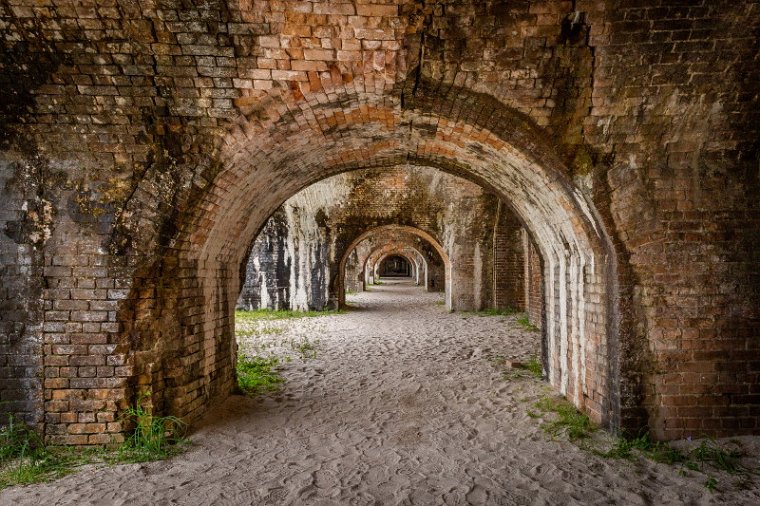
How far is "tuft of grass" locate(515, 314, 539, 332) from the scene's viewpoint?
1158 centimetres

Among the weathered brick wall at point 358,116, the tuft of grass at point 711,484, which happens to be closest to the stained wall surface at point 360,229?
the weathered brick wall at point 358,116

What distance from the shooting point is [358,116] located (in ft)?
15.0

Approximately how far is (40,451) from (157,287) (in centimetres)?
171

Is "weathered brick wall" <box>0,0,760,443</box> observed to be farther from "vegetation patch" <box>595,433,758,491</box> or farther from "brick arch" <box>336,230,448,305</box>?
"brick arch" <box>336,230,448,305</box>

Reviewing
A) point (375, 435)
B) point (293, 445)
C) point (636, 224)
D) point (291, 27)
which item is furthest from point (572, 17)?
point (293, 445)

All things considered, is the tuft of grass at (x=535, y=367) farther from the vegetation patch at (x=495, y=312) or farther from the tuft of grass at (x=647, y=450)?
the vegetation patch at (x=495, y=312)

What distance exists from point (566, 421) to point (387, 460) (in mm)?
2148

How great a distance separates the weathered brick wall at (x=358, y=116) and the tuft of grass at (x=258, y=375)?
6.25ft

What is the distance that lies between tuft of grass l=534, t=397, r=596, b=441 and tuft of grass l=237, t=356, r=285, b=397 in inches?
145

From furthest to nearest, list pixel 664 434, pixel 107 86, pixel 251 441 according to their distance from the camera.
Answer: pixel 251 441, pixel 664 434, pixel 107 86

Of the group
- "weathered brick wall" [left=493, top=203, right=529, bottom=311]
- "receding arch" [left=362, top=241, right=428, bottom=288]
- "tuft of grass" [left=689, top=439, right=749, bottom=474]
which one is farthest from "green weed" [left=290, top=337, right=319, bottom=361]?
"receding arch" [left=362, top=241, right=428, bottom=288]

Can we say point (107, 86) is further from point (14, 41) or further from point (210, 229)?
point (210, 229)

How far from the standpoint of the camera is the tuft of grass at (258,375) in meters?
6.32

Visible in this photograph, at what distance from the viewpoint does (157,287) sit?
4270 millimetres
